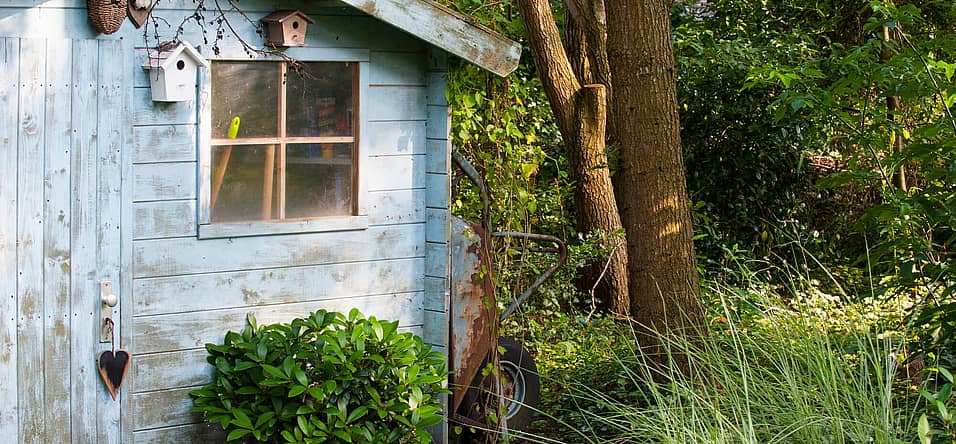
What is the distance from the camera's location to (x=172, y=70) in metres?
4.08

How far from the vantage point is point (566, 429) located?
604cm

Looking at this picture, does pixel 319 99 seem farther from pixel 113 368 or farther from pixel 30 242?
pixel 113 368

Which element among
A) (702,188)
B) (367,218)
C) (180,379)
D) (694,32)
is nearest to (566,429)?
(367,218)

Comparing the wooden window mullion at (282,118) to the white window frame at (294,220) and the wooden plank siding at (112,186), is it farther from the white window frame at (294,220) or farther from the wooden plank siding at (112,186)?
the wooden plank siding at (112,186)

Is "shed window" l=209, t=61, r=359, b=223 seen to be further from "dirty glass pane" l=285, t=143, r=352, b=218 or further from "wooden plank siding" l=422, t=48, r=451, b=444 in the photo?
"wooden plank siding" l=422, t=48, r=451, b=444

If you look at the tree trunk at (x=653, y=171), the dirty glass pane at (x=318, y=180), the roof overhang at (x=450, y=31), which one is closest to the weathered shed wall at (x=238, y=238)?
the dirty glass pane at (x=318, y=180)

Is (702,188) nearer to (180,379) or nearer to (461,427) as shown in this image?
(461,427)

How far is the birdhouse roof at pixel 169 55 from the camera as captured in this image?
407cm

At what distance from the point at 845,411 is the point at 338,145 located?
8.29 feet

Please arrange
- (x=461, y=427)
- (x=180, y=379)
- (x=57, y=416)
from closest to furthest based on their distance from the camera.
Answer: (x=57, y=416) → (x=180, y=379) → (x=461, y=427)

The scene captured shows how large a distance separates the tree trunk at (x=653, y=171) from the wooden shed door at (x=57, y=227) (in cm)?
279

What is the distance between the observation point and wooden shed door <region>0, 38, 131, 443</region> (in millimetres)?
3924

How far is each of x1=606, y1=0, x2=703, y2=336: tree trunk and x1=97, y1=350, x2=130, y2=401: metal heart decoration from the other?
2.84m

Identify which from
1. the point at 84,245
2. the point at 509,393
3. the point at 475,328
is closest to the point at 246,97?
the point at 84,245
